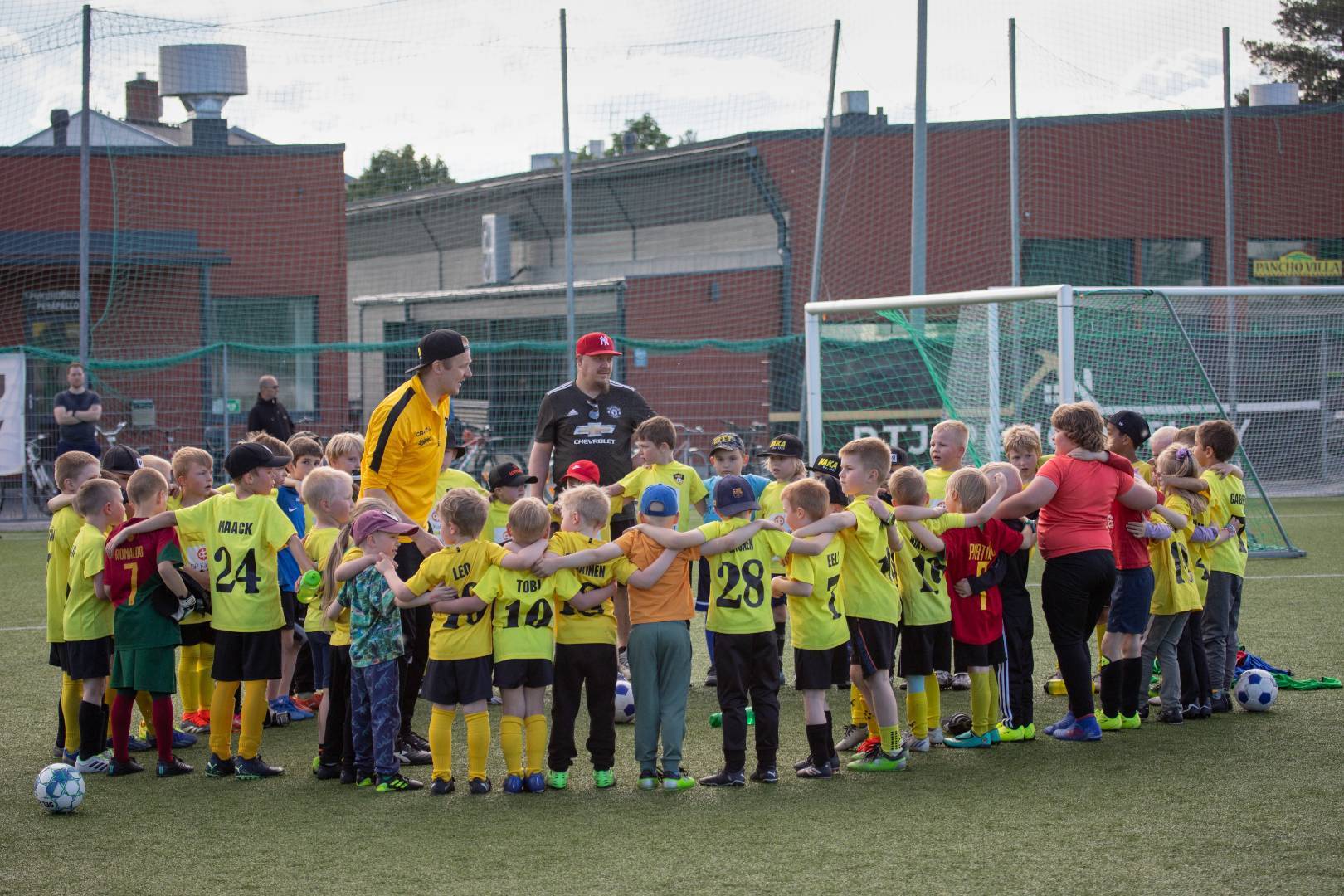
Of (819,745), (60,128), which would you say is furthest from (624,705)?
(60,128)

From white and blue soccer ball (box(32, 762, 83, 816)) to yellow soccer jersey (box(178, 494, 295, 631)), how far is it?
2.87 ft

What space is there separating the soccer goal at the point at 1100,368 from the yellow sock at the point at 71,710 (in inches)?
248

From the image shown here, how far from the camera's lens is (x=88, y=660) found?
19.3ft

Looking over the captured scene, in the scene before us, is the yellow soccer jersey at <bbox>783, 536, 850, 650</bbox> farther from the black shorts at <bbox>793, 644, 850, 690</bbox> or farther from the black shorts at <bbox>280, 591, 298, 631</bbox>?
the black shorts at <bbox>280, 591, 298, 631</bbox>

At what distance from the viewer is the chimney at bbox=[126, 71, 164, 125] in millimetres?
18672

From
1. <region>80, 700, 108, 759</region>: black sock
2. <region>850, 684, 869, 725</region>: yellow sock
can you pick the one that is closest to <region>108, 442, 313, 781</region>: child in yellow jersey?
<region>80, 700, 108, 759</region>: black sock

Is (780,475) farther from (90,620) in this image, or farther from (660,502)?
(90,620)

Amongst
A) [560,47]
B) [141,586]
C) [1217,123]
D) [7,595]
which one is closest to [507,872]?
[141,586]

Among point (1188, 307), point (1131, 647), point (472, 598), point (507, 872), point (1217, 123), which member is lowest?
point (507, 872)

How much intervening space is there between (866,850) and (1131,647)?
98.3 inches

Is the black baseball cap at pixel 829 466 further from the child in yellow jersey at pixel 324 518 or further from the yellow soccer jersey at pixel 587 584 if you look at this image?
the child in yellow jersey at pixel 324 518

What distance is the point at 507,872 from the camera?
4367mm

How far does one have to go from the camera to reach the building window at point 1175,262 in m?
21.4

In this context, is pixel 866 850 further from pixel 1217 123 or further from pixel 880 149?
pixel 1217 123
